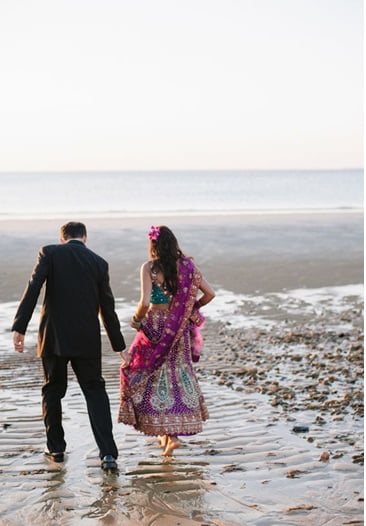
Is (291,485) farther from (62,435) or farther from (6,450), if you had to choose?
(6,450)

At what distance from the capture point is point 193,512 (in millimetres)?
5199

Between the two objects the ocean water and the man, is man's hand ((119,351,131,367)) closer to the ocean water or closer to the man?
the man

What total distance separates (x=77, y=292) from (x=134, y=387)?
0.87 metres

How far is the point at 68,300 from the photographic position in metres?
5.93

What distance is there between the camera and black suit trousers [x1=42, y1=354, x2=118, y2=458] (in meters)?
5.99

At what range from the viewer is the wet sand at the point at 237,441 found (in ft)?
17.2

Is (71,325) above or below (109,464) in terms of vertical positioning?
above

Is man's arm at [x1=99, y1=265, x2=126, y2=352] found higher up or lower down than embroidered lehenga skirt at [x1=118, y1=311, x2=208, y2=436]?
higher up

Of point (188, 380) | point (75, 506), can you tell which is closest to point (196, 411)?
point (188, 380)

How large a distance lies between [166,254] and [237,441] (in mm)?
1540

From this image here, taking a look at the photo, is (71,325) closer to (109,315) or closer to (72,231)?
(109,315)

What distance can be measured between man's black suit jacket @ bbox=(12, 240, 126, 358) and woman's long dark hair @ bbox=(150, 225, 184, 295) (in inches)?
16.7

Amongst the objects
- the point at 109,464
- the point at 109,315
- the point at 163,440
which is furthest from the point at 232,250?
the point at 109,464

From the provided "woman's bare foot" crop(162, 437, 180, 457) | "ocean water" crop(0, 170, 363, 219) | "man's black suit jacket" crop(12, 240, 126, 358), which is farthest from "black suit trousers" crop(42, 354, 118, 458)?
"ocean water" crop(0, 170, 363, 219)
